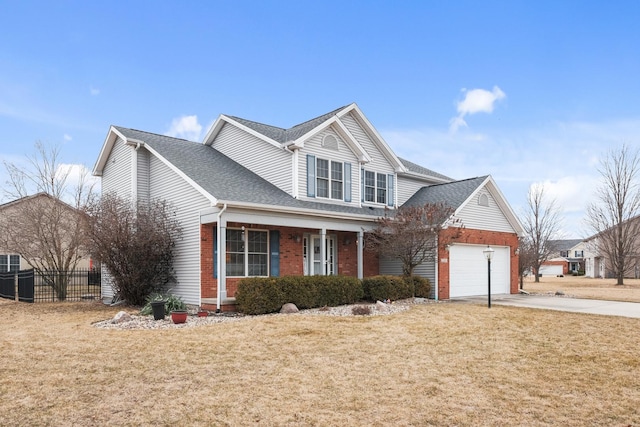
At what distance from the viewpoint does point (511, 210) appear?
72.3 feet

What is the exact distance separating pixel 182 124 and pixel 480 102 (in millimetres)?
18881

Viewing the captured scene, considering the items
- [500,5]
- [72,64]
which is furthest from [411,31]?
[72,64]

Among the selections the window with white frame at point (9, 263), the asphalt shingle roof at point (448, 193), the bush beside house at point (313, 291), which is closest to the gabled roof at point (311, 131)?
the asphalt shingle roof at point (448, 193)

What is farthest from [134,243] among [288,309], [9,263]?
[9,263]

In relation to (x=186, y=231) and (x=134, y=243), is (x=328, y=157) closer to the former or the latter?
(x=186, y=231)

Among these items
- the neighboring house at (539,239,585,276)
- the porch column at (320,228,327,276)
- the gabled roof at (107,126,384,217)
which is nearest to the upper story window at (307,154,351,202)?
the gabled roof at (107,126,384,217)

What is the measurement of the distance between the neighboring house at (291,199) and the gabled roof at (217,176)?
65 millimetres

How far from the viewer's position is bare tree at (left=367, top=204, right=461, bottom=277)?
1714 cm

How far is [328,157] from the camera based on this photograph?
738 inches

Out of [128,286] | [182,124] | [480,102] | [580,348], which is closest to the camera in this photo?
[580,348]

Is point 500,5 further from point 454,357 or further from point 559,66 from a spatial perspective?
point 454,357

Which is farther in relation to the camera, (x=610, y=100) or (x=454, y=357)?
(x=610, y=100)

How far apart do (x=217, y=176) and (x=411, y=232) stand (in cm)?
721

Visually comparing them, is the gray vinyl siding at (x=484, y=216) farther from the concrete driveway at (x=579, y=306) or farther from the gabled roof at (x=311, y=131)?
the gabled roof at (x=311, y=131)
